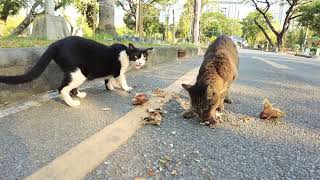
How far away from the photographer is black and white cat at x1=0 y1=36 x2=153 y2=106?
350 cm

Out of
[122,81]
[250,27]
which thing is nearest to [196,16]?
[122,81]

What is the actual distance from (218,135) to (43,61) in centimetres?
193

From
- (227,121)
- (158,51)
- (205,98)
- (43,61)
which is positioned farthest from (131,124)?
(158,51)

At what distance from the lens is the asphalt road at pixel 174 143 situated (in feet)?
7.10

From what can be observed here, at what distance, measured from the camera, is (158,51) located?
838 cm

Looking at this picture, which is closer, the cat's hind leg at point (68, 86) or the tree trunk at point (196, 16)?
the cat's hind leg at point (68, 86)

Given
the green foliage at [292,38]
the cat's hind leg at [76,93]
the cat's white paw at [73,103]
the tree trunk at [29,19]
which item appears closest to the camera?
the cat's white paw at [73,103]

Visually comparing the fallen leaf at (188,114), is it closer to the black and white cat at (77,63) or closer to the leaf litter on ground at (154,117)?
the leaf litter on ground at (154,117)

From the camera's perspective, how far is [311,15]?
42.4 m

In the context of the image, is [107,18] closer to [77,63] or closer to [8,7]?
[77,63]

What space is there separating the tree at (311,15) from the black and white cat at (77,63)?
43314mm

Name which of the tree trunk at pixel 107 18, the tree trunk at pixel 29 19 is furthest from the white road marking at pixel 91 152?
the tree trunk at pixel 29 19

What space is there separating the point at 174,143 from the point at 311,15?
4508 centimetres

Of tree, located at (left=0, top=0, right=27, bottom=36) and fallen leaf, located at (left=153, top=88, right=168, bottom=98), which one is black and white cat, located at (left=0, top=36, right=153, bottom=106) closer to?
fallen leaf, located at (left=153, top=88, right=168, bottom=98)
